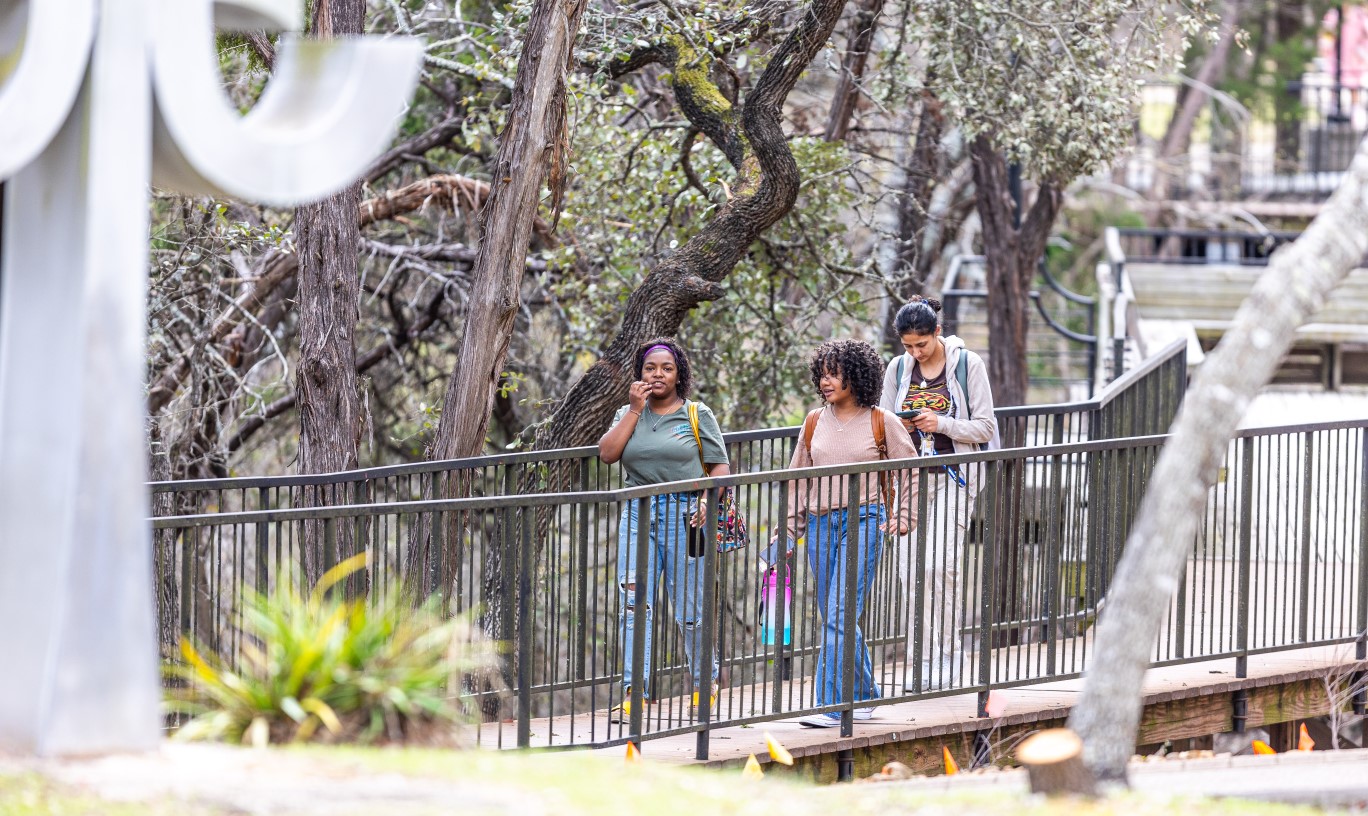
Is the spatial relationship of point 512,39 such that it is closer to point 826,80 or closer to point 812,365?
point 812,365

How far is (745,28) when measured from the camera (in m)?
11.2

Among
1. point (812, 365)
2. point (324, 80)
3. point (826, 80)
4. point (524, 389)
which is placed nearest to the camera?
point (324, 80)

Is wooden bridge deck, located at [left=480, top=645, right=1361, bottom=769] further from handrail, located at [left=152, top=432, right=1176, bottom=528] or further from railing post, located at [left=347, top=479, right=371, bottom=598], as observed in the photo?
handrail, located at [left=152, top=432, right=1176, bottom=528]

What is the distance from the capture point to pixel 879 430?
7.93 meters

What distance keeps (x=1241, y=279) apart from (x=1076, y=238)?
7579 mm

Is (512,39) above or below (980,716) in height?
above

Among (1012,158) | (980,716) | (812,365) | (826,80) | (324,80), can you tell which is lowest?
(980,716)

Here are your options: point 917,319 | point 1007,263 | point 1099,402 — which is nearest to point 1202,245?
point 1007,263

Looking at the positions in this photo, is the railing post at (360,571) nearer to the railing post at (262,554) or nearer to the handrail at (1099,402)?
the railing post at (262,554)

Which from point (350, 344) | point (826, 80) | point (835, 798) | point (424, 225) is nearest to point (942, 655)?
point (835, 798)

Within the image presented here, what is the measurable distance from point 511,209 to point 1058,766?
4919 mm

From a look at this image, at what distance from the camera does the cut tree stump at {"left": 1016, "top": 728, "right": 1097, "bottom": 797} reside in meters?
4.96

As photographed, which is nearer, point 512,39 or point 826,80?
point 512,39

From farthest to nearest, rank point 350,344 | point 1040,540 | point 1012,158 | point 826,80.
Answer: point 826,80
point 1012,158
point 350,344
point 1040,540
